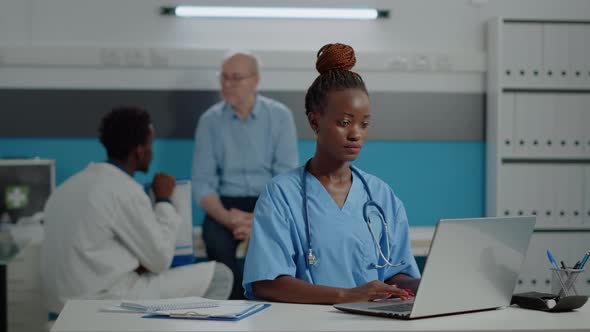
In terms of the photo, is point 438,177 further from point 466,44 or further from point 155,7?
point 155,7

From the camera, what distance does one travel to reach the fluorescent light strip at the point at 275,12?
14.7 feet

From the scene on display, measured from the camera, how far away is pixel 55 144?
4.43 m

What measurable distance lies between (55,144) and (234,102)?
3.37 ft

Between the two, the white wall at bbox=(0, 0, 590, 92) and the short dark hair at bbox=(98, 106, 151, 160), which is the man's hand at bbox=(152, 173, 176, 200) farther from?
the white wall at bbox=(0, 0, 590, 92)

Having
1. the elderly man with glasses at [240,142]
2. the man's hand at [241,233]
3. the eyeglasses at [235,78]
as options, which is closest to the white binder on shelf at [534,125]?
the elderly man with glasses at [240,142]

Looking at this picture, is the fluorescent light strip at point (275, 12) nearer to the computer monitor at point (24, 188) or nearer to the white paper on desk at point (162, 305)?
the computer monitor at point (24, 188)

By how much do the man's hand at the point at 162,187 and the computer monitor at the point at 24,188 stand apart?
3.37 feet

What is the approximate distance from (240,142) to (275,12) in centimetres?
80

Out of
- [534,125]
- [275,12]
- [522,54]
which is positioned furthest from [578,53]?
[275,12]

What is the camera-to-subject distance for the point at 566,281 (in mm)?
1834

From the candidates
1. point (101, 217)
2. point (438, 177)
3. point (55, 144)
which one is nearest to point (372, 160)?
point (438, 177)

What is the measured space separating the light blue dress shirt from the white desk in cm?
239

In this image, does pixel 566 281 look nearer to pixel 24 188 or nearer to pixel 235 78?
pixel 235 78

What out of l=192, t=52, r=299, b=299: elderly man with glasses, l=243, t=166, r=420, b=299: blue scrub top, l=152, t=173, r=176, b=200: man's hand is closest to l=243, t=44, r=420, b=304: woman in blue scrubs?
l=243, t=166, r=420, b=299: blue scrub top
